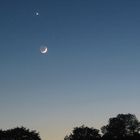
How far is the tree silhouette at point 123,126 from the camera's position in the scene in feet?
609

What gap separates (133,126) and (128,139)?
82750 mm

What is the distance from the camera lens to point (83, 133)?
631 feet

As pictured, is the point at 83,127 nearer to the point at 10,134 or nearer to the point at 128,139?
the point at 10,134

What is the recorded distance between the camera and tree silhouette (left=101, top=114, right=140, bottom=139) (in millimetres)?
185500

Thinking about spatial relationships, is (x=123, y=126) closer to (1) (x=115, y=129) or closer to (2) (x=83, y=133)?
(1) (x=115, y=129)

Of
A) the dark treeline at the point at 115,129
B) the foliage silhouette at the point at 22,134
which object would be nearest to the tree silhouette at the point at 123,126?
the dark treeline at the point at 115,129

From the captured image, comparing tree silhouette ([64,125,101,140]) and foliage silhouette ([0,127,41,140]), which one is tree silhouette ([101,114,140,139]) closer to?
tree silhouette ([64,125,101,140])

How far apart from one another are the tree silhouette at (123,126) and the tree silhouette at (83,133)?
653 cm

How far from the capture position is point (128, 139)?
105 m

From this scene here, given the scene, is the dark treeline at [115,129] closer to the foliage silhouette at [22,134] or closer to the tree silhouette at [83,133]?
the tree silhouette at [83,133]

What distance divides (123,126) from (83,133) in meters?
22.6

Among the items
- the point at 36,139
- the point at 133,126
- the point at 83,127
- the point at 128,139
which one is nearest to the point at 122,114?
the point at 133,126

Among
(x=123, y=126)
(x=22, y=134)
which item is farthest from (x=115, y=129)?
(x=22, y=134)

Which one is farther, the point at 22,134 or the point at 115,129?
the point at 115,129
